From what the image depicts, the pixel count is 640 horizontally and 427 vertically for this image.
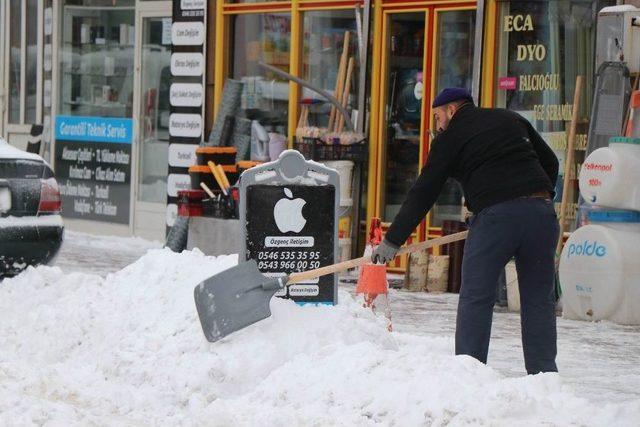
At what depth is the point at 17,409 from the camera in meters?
6.80

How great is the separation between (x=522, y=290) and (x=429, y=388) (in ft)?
4.56

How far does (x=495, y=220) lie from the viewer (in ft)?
25.3

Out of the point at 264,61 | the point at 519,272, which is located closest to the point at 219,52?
the point at 264,61

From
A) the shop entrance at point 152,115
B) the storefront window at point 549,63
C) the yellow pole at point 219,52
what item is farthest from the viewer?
the shop entrance at point 152,115

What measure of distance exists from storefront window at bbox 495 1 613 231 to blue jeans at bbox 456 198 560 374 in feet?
15.7

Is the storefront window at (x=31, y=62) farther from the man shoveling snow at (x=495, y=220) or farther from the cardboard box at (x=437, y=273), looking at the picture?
the man shoveling snow at (x=495, y=220)

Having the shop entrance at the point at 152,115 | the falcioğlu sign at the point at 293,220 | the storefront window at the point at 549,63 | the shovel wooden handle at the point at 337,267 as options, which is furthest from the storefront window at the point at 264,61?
the shovel wooden handle at the point at 337,267

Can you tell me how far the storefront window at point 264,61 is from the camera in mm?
15195

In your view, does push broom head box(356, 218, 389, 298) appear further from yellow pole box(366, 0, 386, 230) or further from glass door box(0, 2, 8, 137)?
glass door box(0, 2, 8, 137)

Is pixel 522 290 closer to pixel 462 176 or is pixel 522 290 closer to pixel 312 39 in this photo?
pixel 462 176

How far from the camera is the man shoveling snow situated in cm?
772

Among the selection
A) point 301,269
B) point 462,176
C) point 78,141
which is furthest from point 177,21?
point 462,176

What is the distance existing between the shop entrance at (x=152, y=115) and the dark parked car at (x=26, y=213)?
5.90m

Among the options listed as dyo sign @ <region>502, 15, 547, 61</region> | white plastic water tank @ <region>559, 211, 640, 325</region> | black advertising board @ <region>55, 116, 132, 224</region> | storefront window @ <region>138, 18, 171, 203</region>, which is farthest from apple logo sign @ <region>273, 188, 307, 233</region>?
black advertising board @ <region>55, 116, 132, 224</region>
